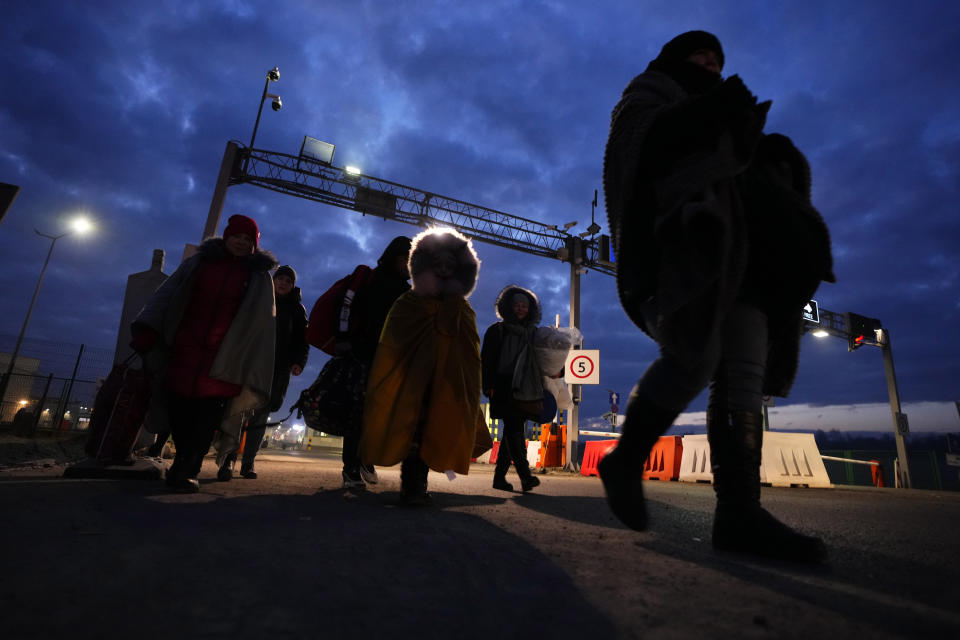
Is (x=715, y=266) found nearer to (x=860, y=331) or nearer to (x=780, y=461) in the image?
(x=780, y=461)

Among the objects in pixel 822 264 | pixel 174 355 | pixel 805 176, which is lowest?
pixel 174 355

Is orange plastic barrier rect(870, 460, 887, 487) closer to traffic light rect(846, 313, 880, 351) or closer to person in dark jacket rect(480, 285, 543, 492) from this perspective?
traffic light rect(846, 313, 880, 351)

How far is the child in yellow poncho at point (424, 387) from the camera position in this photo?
8.78 ft

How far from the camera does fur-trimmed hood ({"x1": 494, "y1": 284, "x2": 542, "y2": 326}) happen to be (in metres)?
5.15

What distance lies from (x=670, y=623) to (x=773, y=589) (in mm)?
411

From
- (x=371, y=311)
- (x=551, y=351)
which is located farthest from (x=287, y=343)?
(x=551, y=351)

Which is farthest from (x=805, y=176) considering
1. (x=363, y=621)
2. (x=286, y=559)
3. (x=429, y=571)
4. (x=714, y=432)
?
(x=286, y=559)

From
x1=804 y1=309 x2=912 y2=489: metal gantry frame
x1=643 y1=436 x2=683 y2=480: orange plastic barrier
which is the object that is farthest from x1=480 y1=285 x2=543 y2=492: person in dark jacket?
x1=804 y1=309 x2=912 y2=489: metal gantry frame

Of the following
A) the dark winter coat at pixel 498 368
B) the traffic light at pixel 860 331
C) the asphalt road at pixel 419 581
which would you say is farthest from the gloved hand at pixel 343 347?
the traffic light at pixel 860 331

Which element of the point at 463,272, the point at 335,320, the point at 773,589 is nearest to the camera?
the point at 773,589

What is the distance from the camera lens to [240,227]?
3486 millimetres

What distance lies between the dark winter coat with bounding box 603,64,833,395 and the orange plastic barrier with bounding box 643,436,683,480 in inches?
311

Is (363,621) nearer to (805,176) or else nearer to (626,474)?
(626,474)

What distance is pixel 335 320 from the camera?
3629 millimetres
